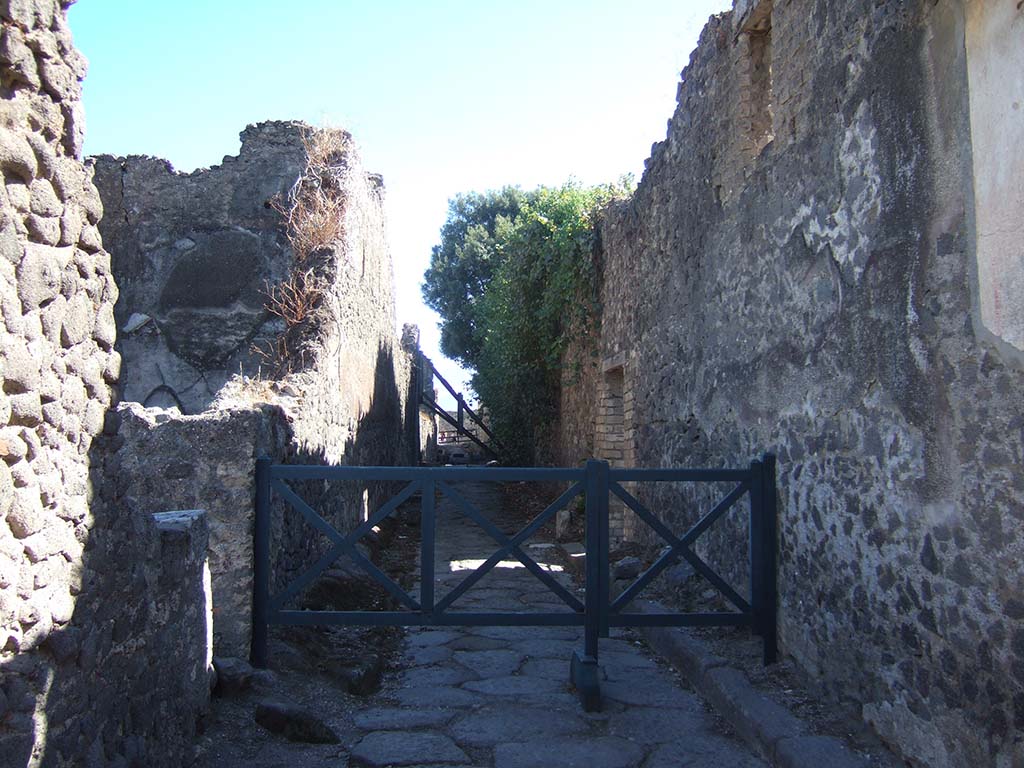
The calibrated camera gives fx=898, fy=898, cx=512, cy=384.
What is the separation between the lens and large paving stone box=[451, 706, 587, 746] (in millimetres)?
3795

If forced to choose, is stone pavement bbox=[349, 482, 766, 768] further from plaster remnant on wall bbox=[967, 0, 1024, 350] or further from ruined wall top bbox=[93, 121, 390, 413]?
ruined wall top bbox=[93, 121, 390, 413]

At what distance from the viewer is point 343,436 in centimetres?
736

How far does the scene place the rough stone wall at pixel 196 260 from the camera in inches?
277

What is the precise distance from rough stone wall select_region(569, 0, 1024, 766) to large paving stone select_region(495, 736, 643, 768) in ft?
3.01

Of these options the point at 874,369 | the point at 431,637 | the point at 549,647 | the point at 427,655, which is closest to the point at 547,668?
the point at 549,647

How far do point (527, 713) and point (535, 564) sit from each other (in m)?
0.67

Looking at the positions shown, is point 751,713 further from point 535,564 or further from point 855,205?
point 855,205

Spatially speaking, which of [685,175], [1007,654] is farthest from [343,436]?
[1007,654]

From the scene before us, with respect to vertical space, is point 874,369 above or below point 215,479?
above

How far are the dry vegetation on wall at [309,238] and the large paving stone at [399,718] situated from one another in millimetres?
2754

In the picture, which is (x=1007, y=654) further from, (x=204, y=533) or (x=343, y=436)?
(x=343, y=436)

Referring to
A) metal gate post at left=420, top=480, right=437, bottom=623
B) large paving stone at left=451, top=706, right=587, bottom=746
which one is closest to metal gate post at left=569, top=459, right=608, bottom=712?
large paving stone at left=451, top=706, right=587, bottom=746

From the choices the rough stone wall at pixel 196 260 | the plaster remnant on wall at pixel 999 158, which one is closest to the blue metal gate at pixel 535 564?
the plaster remnant on wall at pixel 999 158

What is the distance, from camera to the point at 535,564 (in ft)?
13.9
